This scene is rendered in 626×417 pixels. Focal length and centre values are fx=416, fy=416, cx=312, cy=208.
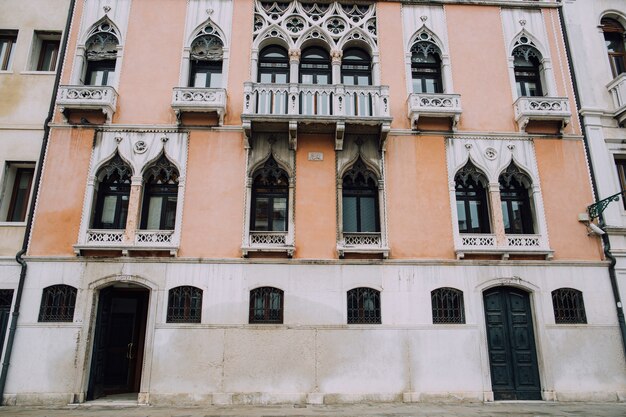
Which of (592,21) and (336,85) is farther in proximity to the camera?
(592,21)

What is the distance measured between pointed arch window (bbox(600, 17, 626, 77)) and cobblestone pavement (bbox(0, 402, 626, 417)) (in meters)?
12.8

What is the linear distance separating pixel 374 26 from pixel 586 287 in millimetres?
12282

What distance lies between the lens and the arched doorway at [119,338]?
1379 cm

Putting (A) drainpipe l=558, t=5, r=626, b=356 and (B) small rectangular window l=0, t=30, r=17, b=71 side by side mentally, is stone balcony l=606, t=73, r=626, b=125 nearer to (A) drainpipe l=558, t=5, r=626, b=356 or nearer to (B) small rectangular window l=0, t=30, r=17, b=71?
(A) drainpipe l=558, t=5, r=626, b=356

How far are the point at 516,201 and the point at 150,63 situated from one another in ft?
47.9

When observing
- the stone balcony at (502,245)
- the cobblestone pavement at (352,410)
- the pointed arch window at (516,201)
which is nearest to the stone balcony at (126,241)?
the cobblestone pavement at (352,410)

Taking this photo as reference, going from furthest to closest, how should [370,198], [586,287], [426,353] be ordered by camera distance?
[370,198]
[586,287]
[426,353]

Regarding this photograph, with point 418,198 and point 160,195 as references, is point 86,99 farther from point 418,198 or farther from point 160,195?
point 418,198

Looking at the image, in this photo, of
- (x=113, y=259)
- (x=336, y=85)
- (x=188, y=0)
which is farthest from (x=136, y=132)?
(x=336, y=85)

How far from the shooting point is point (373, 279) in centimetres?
1380

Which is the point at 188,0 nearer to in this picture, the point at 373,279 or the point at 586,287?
the point at 373,279

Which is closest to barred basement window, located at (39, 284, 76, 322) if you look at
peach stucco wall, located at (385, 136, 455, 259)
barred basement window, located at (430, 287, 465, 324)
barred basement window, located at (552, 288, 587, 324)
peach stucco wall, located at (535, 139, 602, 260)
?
peach stucco wall, located at (385, 136, 455, 259)

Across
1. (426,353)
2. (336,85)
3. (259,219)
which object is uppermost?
(336,85)

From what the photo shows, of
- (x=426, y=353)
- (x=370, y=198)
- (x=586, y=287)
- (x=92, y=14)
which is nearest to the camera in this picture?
(x=426, y=353)
